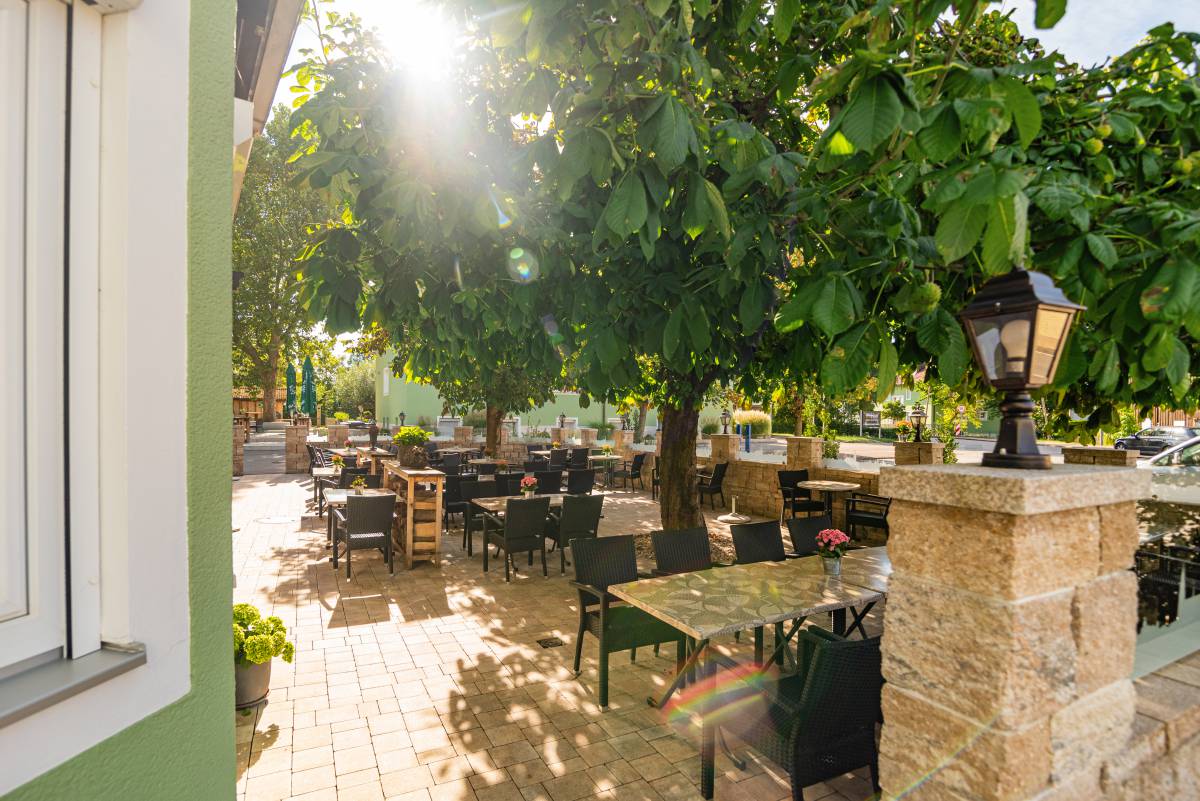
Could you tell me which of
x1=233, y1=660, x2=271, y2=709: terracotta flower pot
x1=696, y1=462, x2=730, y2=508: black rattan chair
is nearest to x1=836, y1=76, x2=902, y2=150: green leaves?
x1=233, y1=660, x2=271, y2=709: terracotta flower pot

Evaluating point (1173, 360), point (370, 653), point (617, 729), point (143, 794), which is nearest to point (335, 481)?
point (370, 653)

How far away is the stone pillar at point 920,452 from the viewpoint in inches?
318

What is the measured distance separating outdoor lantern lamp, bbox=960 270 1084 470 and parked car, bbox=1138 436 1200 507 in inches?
76.4

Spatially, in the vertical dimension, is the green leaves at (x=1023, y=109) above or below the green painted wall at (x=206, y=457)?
above

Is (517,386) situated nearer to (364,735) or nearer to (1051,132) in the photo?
(364,735)

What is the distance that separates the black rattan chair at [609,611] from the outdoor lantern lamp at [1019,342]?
2.53 m

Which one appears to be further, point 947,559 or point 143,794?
point 947,559

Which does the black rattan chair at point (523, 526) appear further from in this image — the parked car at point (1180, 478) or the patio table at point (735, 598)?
the parked car at point (1180, 478)

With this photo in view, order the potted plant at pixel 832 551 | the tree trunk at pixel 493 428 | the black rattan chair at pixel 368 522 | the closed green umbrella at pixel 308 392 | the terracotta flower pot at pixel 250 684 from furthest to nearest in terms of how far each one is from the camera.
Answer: the tree trunk at pixel 493 428
the closed green umbrella at pixel 308 392
the black rattan chair at pixel 368 522
the potted plant at pixel 832 551
the terracotta flower pot at pixel 250 684

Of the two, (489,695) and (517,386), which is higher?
(517,386)

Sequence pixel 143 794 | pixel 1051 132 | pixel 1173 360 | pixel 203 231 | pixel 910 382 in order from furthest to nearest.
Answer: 1. pixel 910 382
2. pixel 1051 132
3. pixel 1173 360
4. pixel 203 231
5. pixel 143 794

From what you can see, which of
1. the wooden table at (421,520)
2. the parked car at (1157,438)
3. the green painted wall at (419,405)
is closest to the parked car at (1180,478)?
the wooden table at (421,520)

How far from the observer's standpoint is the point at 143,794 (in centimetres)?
103

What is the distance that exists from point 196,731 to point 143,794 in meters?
0.11
